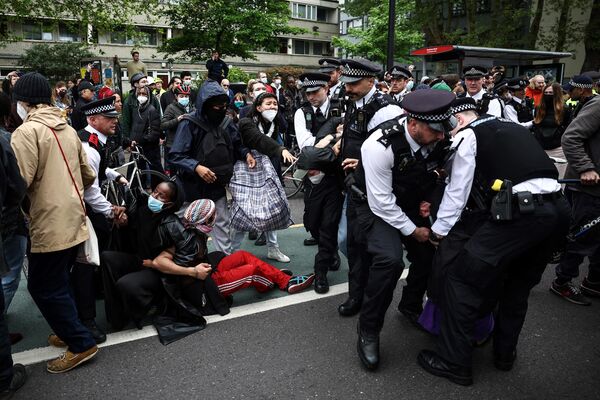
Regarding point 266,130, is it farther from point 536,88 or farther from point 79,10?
point 79,10

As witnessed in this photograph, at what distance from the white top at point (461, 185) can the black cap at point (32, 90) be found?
2623mm

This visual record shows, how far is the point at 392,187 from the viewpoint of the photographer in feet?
10.8

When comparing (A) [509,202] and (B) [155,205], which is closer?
(A) [509,202]

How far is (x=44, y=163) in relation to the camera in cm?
Result: 294

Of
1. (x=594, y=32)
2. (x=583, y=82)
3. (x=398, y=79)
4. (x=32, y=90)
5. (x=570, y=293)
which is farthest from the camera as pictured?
(x=594, y=32)

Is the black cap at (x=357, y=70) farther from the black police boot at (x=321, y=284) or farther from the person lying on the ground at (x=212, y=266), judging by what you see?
the black police boot at (x=321, y=284)

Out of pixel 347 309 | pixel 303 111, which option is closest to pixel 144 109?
pixel 303 111

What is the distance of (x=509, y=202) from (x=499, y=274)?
47cm

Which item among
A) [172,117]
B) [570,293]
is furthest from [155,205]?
[172,117]

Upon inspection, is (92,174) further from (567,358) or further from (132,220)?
(567,358)

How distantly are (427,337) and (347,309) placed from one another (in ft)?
2.19

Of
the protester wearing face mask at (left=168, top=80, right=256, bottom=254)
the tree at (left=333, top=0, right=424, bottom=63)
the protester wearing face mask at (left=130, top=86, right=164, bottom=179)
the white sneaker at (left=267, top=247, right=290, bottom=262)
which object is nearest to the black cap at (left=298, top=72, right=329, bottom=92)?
the protester wearing face mask at (left=168, top=80, right=256, bottom=254)

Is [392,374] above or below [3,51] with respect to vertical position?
below

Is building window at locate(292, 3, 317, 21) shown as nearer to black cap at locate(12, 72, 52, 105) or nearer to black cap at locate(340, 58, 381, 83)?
black cap at locate(340, 58, 381, 83)
